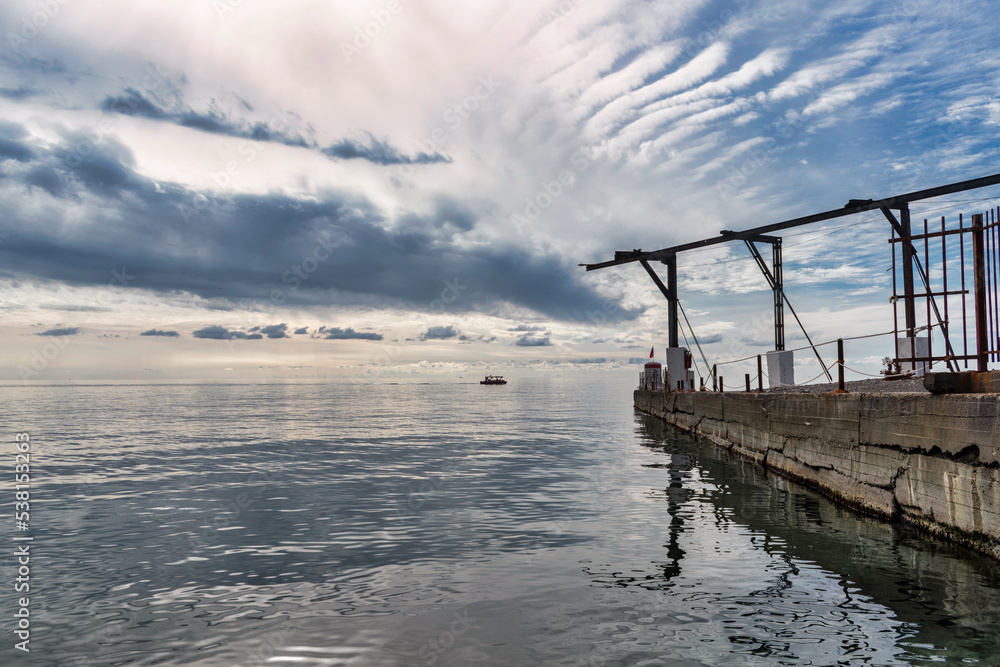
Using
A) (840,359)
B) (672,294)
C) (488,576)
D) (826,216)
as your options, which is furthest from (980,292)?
(672,294)

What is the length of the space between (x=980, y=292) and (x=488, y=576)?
878cm

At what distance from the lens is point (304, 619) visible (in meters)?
6.76

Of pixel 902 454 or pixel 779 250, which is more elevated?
pixel 779 250

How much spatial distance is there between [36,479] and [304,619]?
16.1 metres

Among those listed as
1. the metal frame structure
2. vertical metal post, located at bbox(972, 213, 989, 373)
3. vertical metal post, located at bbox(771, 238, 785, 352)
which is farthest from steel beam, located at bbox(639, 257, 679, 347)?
vertical metal post, located at bbox(972, 213, 989, 373)

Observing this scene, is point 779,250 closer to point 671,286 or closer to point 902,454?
point 671,286

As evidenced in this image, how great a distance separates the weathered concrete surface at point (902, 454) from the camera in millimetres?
8367

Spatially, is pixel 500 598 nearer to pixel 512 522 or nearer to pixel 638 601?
pixel 638 601

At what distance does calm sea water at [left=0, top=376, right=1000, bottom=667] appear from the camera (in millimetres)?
6000

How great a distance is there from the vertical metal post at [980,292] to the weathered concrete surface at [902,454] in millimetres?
954

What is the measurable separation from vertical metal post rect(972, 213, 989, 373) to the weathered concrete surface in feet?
3.13

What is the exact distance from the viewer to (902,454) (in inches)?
414

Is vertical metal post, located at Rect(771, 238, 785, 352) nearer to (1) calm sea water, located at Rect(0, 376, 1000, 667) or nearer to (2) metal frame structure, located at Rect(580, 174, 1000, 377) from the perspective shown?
(2) metal frame structure, located at Rect(580, 174, 1000, 377)

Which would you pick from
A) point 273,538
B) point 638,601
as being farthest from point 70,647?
point 638,601
